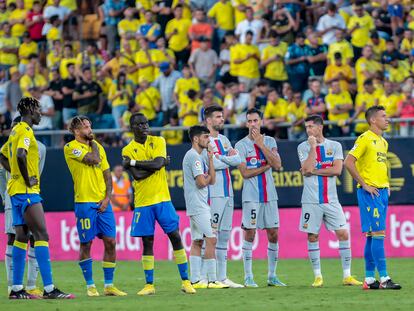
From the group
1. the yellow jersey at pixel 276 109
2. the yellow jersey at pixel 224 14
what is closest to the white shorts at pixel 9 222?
the yellow jersey at pixel 276 109

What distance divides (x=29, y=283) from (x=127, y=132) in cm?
1000

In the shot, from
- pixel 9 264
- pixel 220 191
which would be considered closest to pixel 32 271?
pixel 9 264

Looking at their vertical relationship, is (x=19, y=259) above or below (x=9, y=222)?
below

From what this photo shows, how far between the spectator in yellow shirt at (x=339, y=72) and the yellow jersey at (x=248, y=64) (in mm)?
2017

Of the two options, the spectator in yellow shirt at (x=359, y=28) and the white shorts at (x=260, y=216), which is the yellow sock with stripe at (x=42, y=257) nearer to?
the white shorts at (x=260, y=216)

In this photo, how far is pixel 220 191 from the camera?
1636 centimetres

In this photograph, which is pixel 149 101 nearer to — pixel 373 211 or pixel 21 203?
pixel 373 211

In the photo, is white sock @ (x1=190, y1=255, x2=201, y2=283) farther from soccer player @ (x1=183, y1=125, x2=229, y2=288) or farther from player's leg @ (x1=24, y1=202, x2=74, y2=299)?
player's leg @ (x1=24, y1=202, x2=74, y2=299)

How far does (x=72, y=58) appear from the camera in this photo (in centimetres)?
2803

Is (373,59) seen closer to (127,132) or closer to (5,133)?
(127,132)

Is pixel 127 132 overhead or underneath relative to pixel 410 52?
underneath

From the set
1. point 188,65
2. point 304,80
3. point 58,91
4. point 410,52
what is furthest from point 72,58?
point 410,52

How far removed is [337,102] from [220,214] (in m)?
8.05

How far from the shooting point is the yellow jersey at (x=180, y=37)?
89.7 feet
